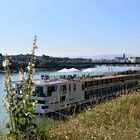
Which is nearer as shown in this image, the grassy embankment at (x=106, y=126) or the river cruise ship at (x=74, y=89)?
the grassy embankment at (x=106, y=126)

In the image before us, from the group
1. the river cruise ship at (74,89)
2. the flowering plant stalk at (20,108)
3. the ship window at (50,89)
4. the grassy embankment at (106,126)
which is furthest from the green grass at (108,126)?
the ship window at (50,89)

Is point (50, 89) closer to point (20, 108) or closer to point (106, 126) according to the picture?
point (106, 126)

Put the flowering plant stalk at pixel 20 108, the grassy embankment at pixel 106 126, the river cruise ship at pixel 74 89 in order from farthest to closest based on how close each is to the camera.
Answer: the river cruise ship at pixel 74 89 < the grassy embankment at pixel 106 126 < the flowering plant stalk at pixel 20 108

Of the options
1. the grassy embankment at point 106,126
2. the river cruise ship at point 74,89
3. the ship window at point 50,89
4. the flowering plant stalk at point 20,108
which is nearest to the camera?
the flowering plant stalk at point 20,108

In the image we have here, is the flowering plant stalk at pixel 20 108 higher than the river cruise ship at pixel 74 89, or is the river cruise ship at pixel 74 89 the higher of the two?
the flowering plant stalk at pixel 20 108

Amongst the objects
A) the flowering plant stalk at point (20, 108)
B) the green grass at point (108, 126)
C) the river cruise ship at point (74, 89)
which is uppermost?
the flowering plant stalk at point (20, 108)

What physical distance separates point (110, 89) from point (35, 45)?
97.2 feet

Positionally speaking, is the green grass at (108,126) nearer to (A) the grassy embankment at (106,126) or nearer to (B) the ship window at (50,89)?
(A) the grassy embankment at (106,126)

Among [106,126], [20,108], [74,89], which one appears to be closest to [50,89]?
[74,89]

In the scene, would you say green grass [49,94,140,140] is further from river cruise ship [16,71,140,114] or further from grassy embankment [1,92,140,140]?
river cruise ship [16,71,140,114]

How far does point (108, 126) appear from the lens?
6.53 meters

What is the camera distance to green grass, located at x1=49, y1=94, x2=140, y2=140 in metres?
5.46

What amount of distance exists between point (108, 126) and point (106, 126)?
0.17ft

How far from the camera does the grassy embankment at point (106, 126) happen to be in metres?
5.41
